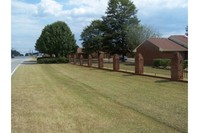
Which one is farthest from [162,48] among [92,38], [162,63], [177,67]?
[177,67]

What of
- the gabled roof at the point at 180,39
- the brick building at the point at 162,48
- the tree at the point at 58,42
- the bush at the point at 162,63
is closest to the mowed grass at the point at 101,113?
the bush at the point at 162,63

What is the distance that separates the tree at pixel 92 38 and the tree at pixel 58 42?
8.85 feet

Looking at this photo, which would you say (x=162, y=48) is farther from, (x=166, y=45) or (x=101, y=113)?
(x=101, y=113)

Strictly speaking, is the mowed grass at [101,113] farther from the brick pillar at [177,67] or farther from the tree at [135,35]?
the tree at [135,35]

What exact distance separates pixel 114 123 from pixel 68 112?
5.82 feet

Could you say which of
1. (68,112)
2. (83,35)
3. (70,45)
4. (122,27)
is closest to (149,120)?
(68,112)

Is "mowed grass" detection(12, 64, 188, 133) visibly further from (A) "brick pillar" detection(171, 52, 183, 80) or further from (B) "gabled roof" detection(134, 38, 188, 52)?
(B) "gabled roof" detection(134, 38, 188, 52)

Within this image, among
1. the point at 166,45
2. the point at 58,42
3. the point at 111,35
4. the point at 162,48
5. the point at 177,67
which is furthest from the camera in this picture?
the point at 58,42

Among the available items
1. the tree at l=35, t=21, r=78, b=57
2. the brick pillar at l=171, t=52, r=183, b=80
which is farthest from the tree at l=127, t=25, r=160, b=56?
the brick pillar at l=171, t=52, r=183, b=80

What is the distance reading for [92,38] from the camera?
62.2m

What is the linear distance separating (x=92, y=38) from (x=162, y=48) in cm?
2321

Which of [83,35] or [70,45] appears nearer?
[70,45]

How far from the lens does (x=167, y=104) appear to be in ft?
30.8
